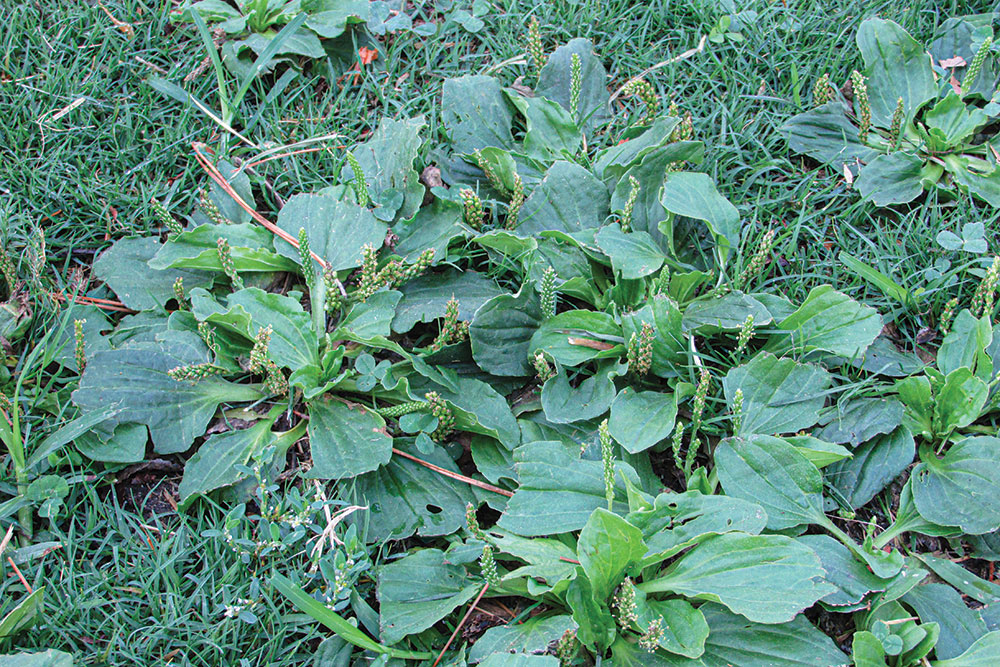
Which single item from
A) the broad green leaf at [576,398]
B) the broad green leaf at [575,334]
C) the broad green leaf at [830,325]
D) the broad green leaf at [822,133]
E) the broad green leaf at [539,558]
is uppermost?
the broad green leaf at [822,133]

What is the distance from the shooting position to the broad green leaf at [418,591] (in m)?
2.04

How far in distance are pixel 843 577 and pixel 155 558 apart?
1768mm

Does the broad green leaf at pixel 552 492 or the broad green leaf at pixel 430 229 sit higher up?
the broad green leaf at pixel 430 229

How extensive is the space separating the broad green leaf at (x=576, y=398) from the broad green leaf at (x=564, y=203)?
1.78 feet

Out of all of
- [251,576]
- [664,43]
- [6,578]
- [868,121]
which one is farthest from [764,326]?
[6,578]

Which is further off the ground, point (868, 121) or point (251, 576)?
point (868, 121)

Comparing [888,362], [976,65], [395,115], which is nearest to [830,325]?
[888,362]

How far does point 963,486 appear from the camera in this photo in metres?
2.20

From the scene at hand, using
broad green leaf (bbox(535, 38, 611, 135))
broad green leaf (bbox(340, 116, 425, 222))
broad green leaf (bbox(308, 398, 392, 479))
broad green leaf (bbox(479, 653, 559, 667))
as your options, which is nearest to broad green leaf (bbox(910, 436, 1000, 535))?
broad green leaf (bbox(479, 653, 559, 667))

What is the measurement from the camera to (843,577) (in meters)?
2.08

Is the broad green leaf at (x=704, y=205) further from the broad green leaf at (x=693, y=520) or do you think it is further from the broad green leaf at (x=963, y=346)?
the broad green leaf at (x=693, y=520)

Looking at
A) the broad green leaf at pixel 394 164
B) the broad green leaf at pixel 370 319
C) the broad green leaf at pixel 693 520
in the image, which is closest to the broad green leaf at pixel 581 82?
the broad green leaf at pixel 394 164

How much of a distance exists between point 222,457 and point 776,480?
4.94 feet

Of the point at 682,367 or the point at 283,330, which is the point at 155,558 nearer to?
the point at 283,330
